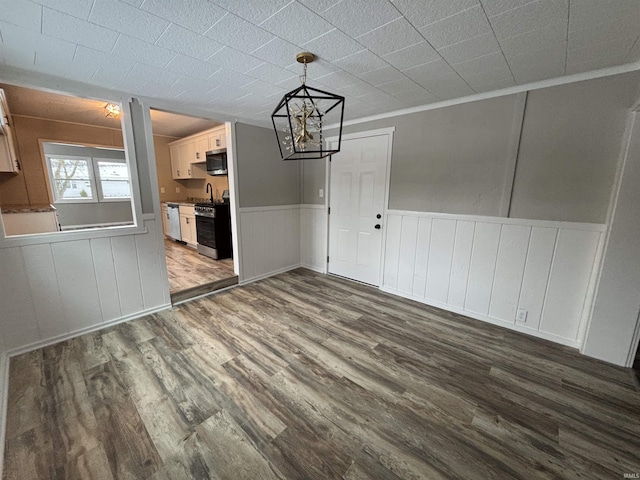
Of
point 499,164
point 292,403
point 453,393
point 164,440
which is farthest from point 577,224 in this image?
point 164,440

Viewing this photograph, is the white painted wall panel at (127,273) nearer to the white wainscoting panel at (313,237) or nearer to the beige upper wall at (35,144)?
the white wainscoting panel at (313,237)

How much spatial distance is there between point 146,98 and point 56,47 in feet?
3.15

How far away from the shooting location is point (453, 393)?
183 centimetres

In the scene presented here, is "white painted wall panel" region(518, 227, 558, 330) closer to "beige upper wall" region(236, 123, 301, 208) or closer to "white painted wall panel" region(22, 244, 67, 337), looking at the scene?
"beige upper wall" region(236, 123, 301, 208)

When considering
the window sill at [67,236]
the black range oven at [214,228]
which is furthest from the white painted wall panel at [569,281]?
the black range oven at [214,228]

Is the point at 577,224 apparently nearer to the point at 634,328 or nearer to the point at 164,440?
the point at 634,328

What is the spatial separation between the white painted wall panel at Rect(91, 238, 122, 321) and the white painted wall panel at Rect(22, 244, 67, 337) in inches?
11.8

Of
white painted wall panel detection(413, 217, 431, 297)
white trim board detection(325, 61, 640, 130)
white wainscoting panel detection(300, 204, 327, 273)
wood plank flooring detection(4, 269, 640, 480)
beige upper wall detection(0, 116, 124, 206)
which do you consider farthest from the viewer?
white wainscoting panel detection(300, 204, 327, 273)

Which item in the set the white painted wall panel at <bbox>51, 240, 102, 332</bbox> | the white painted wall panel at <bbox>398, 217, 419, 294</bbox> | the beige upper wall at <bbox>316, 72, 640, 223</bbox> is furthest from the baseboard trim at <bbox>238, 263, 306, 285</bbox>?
the beige upper wall at <bbox>316, 72, 640, 223</bbox>

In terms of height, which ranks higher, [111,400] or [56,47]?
[56,47]

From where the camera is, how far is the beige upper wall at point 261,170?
3.62 m

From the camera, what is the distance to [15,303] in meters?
2.18

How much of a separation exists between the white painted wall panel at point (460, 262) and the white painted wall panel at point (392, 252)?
27.2 inches

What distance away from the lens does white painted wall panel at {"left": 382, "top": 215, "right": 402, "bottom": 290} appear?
3375 millimetres
